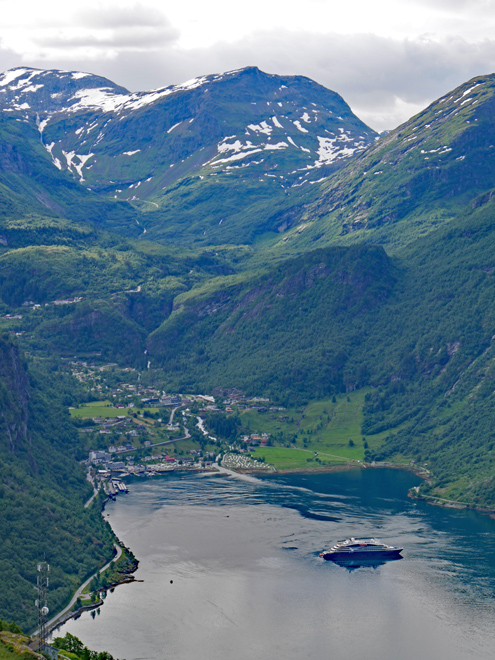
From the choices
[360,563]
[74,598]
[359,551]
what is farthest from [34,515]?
[360,563]

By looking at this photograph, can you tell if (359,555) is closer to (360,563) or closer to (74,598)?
(360,563)

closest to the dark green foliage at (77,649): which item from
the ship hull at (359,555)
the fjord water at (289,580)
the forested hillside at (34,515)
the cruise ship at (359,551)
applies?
the fjord water at (289,580)

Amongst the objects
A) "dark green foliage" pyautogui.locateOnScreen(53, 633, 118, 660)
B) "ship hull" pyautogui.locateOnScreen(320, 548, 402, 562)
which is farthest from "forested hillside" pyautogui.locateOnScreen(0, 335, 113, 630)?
"ship hull" pyautogui.locateOnScreen(320, 548, 402, 562)

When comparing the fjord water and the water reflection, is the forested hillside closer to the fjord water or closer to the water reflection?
the fjord water

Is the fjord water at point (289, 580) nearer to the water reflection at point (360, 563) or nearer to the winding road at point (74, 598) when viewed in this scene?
the water reflection at point (360, 563)

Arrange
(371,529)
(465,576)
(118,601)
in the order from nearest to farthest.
Result: (118,601) → (465,576) → (371,529)

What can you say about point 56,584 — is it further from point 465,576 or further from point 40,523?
point 465,576

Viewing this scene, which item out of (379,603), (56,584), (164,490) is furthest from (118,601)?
(164,490)
